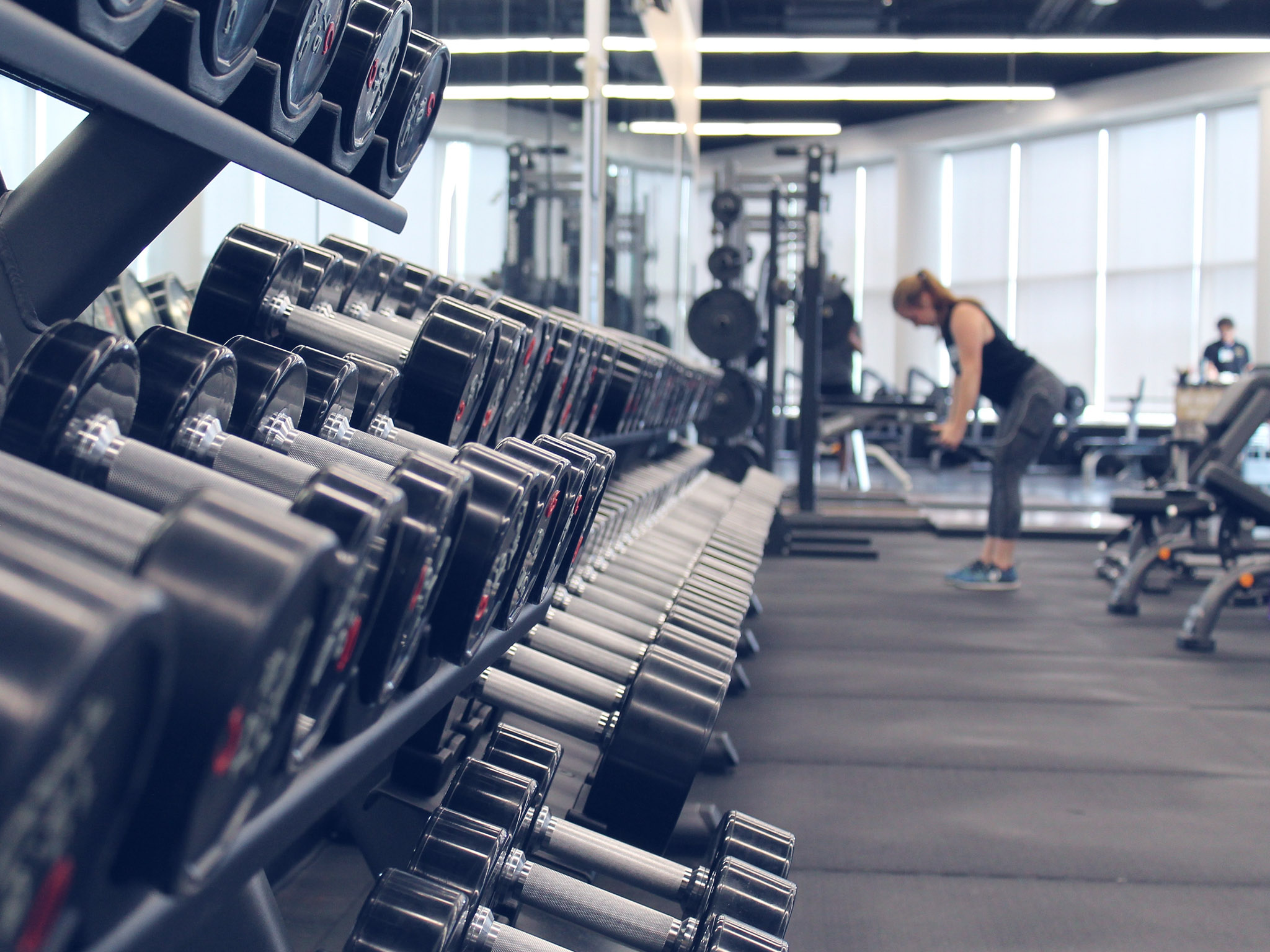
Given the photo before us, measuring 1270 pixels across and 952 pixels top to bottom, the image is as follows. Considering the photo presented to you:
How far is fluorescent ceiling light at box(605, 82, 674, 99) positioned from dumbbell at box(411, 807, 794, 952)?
10.6 ft

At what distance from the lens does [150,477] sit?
631mm

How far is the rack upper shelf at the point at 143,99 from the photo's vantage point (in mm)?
501

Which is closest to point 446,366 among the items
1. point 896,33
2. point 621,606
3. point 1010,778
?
point 621,606

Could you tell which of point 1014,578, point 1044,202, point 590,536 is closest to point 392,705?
point 590,536

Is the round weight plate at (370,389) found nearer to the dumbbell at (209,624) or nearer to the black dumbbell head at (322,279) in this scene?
the black dumbbell head at (322,279)

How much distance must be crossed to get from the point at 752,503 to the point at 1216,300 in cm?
868

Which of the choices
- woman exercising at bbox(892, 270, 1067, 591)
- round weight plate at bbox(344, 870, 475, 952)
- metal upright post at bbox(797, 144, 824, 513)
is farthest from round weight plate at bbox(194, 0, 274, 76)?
metal upright post at bbox(797, 144, 824, 513)

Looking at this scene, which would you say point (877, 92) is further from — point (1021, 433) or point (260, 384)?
point (260, 384)

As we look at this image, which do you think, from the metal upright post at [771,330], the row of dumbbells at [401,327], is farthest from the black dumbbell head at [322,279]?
the metal upright post at [771,330]

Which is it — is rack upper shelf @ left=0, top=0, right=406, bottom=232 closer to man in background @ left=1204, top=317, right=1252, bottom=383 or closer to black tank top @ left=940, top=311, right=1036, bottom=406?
black tank top @ left=940, top=311, right=1036, bottom=406

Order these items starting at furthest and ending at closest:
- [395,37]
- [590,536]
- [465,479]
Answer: [590,536]
[395,37]
[465,479]

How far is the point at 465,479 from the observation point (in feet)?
2.22

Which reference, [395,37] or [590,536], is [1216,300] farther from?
[395,37]

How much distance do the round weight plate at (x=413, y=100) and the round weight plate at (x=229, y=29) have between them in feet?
0.89
